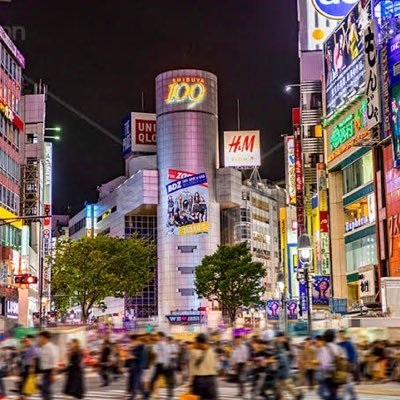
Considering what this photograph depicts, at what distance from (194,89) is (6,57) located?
7116 cm

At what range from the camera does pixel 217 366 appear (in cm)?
1855

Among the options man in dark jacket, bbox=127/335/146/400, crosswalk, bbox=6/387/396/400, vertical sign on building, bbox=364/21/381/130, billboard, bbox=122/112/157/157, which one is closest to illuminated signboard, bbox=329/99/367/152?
vertical sign on building, bbox=364/21/381/130

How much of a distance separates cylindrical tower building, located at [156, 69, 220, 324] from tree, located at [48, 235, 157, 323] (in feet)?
181

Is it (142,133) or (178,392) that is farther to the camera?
(142,133)

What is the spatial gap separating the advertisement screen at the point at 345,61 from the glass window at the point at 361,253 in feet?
37.5

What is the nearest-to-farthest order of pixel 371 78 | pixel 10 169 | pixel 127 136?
pixel 371 78 → pixel 10 169 → pixel 127 136

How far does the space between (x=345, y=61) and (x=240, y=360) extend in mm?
47496

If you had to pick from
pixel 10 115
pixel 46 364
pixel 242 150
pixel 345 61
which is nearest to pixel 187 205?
pixel 242 150

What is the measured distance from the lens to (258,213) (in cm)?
15625

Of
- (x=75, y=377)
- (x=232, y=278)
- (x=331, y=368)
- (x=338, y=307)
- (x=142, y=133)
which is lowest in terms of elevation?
(x=75, y=377)

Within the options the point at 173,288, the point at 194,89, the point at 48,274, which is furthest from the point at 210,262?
the point at 194,89

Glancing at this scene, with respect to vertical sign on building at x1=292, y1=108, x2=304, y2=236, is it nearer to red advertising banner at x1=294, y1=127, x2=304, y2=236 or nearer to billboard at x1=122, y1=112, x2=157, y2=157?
red advertising banner at x1=294, y1=127, x2=304, y2=236

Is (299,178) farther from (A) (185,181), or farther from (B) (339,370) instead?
(B) (339,370)

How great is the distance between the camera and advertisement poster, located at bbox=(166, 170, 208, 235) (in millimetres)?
131500
